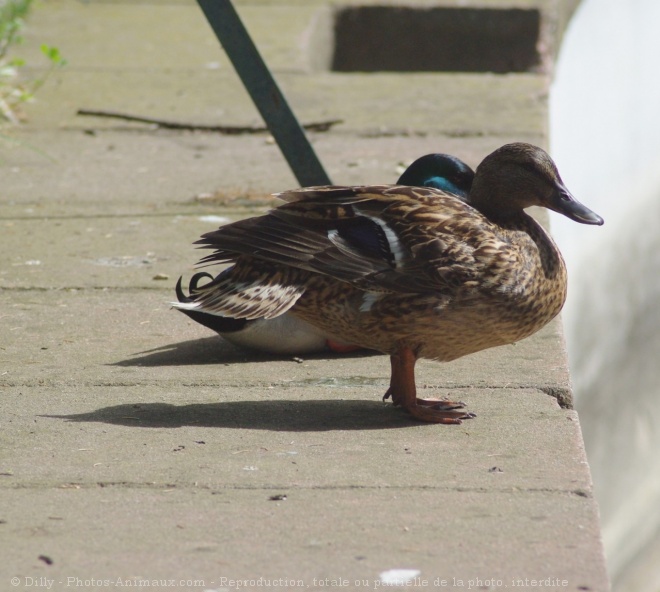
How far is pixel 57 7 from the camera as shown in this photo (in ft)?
35.5

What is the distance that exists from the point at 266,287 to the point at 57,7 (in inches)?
301

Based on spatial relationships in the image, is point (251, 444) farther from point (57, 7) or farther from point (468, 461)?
point (57, 7)

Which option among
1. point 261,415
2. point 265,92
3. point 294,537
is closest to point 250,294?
point 261,415

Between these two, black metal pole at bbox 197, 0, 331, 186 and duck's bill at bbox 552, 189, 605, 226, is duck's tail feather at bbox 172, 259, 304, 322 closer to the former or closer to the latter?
duck's bill at bbox 552, 189, 605, 226

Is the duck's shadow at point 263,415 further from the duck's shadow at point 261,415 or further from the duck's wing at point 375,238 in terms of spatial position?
the duck's wing at point 375,238

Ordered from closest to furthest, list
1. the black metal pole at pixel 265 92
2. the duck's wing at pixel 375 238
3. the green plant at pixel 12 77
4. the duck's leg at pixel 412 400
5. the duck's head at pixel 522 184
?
the duck's wing at pixel 375 238 → the duck's leg at pixel 412 400 → the duck's head at pixel 522 184 → the black metal pole at pixel 265 92 → the green plant at pixel 12 77

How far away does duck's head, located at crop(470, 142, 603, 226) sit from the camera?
403 cm

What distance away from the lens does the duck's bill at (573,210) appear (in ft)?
13.1

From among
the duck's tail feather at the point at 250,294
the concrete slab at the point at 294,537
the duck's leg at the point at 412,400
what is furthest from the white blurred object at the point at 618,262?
the concrete slab at the point at 294,537

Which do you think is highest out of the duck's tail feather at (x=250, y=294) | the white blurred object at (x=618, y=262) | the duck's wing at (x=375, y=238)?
the duck's wing at (x=375, y=238)

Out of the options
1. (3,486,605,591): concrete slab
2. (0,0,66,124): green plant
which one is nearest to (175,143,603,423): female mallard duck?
(3,486,605,591): concrete slab

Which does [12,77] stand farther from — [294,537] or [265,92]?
[294,537]

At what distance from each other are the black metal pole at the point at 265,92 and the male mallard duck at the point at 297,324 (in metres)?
1.12

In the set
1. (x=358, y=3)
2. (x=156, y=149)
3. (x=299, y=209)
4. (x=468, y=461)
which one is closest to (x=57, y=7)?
(x=358, y=3)
